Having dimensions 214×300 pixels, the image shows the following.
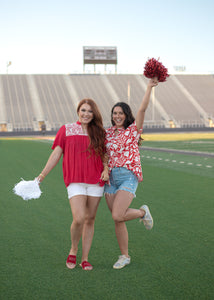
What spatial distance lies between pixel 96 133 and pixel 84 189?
1.95ft

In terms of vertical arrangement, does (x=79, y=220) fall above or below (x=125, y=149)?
below

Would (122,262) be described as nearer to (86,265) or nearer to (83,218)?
(86,265)

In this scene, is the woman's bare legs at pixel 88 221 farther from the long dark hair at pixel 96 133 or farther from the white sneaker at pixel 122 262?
the long dark hair at pixel 96 133

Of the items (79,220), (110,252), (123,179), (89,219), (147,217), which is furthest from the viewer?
(110,252)

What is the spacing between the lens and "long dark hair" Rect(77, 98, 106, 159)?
5.07 m

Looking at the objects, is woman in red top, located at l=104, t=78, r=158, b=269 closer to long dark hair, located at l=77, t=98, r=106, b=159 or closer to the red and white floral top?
the red and white floral top

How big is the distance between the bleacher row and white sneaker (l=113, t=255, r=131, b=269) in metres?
62.2

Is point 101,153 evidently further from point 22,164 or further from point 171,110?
point 171,110

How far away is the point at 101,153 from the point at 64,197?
552 cm

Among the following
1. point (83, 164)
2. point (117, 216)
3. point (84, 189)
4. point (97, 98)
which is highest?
point (83, 164)

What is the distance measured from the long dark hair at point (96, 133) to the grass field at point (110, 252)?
4.18ft

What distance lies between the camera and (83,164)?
509 centimetres

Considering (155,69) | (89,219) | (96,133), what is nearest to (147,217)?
(89,219)

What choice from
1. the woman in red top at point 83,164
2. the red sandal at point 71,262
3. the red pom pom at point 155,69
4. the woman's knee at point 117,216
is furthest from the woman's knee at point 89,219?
the red pom pom at point 155,69
